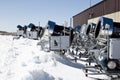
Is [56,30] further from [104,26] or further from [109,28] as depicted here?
[109,28]

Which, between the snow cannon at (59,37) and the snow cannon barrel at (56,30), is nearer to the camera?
the snow cannon at (59,37)

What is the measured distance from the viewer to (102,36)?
430 inches

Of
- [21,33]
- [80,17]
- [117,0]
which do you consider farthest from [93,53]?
[80,17]

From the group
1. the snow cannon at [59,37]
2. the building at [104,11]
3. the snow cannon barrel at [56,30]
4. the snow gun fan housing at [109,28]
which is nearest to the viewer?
the snow gun fan housing at [109,28]

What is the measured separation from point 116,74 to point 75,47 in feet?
27.0

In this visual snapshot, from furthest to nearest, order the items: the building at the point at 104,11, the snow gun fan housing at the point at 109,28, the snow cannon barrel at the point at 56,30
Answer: the building at the point at 104,11
the snow cannon barrel at the point at 56,30
the snow gun fan housing at the point at 109,28

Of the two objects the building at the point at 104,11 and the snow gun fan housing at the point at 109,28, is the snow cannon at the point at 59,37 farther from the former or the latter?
the building at the point at 104,11

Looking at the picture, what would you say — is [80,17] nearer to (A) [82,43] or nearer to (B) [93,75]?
(A) [82,43]

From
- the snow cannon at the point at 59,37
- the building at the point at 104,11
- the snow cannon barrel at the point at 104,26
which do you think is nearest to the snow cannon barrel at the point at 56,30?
the snow cannon at the point at 59,37

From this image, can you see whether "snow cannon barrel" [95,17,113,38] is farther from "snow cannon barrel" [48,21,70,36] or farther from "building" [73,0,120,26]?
"building" [73,0,120,26]

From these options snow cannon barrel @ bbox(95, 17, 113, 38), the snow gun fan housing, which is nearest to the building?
snow cannon barrel @ bbox(95, 17, 113, 38)

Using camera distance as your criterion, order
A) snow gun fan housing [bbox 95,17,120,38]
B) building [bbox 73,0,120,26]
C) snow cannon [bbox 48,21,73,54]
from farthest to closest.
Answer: building [bbox 73,0,120,26] → snow cannon [bbox 48,21,73,54] → snow gun fan housing [bbox 95,17,120,38]

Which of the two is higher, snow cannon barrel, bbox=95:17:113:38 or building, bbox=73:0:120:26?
building, bbox=73:0:120:26

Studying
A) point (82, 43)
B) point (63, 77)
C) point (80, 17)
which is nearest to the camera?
point (63, 77)
